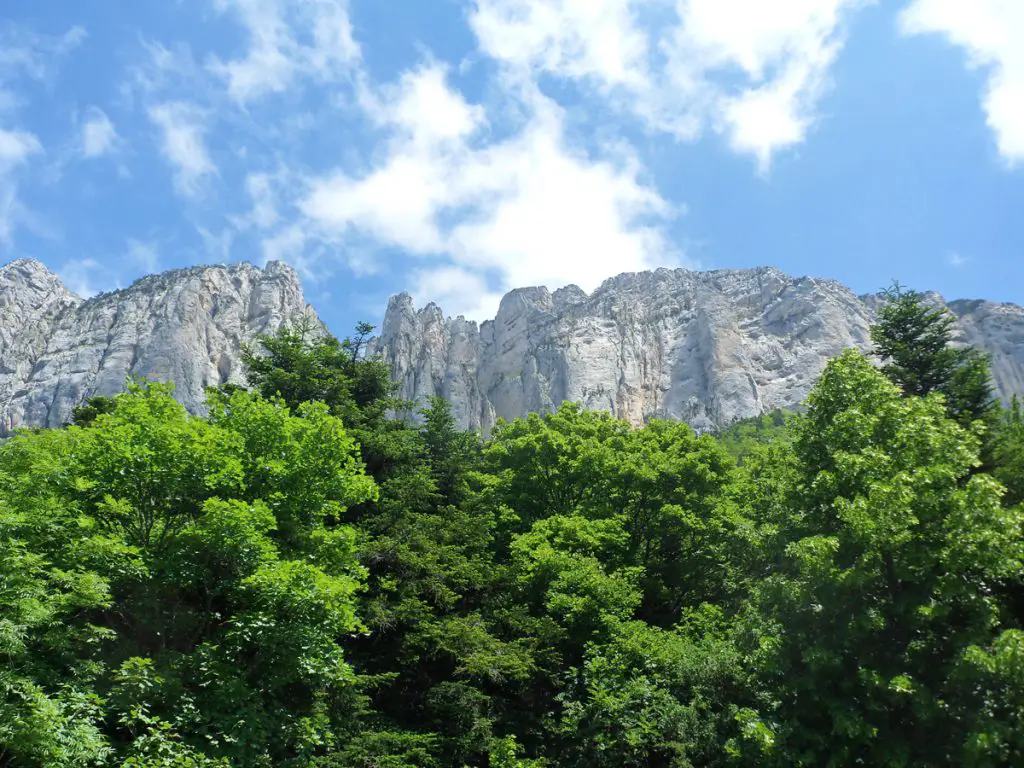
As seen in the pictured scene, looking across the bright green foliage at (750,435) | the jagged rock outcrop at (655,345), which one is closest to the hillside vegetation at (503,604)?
the bright green foliage at (750,435)

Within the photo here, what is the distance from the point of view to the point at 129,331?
106688 millimetres

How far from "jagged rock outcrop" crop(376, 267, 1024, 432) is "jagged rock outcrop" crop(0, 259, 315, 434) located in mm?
23314

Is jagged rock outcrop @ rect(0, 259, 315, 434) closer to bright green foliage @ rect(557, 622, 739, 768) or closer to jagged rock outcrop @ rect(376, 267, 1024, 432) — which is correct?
jagged rock outcrop @ rect(376, 267, 1024, 432)

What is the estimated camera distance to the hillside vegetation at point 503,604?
1095 cm

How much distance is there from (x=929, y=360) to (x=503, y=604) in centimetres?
1443

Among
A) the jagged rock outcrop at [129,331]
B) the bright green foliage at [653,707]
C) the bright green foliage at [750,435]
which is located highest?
the jagged rock outcrop at [129,331]

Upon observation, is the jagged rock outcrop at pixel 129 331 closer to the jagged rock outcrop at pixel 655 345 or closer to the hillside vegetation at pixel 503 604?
the jagged rock outcrop at pixel 655 345

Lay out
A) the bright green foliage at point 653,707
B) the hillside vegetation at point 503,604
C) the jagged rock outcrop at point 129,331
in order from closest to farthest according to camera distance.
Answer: the hillside vegetation at point 503,604
the bright green foliage at point 653,707
the jagged rock outcrop at point 129,331

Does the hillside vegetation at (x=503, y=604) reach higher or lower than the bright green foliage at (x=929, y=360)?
lower

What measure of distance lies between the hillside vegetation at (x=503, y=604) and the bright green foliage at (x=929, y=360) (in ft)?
0.34

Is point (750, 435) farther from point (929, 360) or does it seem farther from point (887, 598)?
point (887, 598)

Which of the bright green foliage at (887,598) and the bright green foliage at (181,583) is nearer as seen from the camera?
the bright green foliage at (887,598)

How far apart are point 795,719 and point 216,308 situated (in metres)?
114

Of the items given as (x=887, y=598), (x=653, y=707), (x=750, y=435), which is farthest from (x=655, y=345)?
(x=887, y=598)
